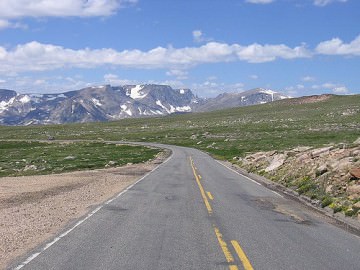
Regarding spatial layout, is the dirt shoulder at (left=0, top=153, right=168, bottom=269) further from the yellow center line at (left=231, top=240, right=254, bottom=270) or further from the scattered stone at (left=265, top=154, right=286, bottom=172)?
the scattered stone at (left=265, top=154, right=286, bottom=172)

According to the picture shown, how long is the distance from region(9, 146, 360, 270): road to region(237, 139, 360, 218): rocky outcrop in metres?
1.96

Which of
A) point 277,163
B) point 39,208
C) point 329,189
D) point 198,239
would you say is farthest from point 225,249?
point 277,163

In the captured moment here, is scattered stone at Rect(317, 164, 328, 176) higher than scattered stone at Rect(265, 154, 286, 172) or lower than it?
higher

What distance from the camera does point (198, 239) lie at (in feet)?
38.4

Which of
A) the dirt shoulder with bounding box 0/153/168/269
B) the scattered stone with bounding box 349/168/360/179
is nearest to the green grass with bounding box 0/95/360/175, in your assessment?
the scattered stone with bounding box 349/168/360/179

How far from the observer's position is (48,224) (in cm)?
1376

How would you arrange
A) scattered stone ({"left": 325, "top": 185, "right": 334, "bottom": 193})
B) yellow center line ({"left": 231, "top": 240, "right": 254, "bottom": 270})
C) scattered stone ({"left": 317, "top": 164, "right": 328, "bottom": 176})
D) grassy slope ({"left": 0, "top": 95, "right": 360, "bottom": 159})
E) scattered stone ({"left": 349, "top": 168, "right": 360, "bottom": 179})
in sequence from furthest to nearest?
1. grassy slope ({"left": 0, "top": 95, "right": 360, "bottom": 159})
2. scattered stone ({"left": 317, "top": 164, "right": 328, "bottom": 176})
3. scattered stone ({"left": 325, "top": 185, "right": 334, "bottom": 193})
4. scattered stone ({"left": 349, "top": 168, "right": 360, "bottom": 179})
5. yellow center line ({"left": 231, "top": 240, "right": 254, "bottom": 270})

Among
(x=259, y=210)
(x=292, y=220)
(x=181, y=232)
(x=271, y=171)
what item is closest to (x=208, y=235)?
(x=181, y=232)

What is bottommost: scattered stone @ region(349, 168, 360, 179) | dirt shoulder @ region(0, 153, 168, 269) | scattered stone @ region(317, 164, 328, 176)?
dirt shoulder @ region(0, 153, 168, 269)

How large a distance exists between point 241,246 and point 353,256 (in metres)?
2.79

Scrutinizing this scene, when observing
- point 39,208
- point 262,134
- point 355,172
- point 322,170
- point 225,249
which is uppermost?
point 355,172

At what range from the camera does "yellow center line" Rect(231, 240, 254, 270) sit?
365 inches

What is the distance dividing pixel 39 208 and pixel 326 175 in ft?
49.0

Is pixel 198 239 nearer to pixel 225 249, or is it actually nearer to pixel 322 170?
pixel 225 249
